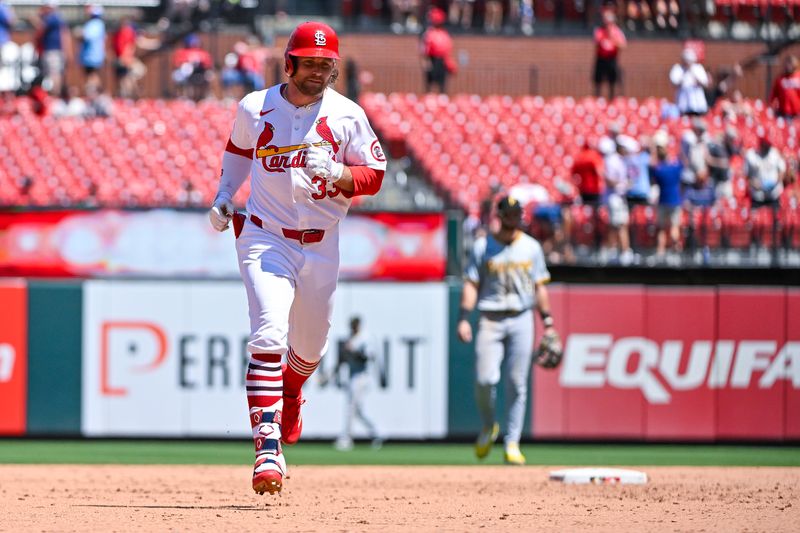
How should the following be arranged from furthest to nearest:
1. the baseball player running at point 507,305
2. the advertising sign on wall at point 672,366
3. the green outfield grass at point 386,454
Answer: the advertising sign on wall at point 672,366
the green outfield grass at point 386,454
the baseball player running at point 507,305

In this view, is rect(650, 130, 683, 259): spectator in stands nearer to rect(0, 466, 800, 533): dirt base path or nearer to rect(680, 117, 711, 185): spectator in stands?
rect(680, 117, 711, 185): spectator in stands

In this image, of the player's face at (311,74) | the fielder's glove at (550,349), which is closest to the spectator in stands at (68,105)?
the fielder's glove at (550,349)

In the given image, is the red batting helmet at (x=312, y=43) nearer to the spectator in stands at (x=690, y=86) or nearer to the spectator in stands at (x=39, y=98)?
the spectator in stands at (x=39, y=98)

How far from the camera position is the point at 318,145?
7.44m

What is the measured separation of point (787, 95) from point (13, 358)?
10.8 m

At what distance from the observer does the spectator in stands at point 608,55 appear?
22.0 m

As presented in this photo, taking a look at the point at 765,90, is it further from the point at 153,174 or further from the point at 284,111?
the point at 284,111

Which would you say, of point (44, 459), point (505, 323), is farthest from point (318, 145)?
point (44, 459)

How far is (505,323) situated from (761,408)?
494 cm

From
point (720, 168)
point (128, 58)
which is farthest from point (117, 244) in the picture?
point (720, 168)

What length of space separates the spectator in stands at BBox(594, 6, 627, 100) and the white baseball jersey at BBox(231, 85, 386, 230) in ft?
48.9

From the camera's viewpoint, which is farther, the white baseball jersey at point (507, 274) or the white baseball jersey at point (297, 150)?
the white baseball jersey at point (507, 274)

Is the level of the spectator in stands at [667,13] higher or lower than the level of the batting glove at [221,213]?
higher

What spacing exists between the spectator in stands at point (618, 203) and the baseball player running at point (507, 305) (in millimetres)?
4791
